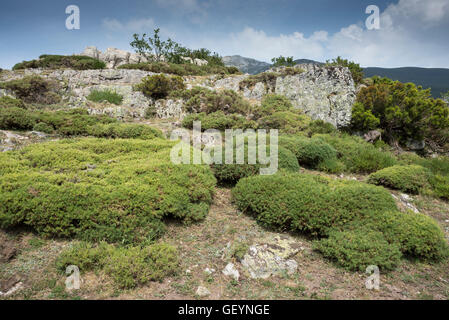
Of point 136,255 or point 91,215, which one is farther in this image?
point 91,215

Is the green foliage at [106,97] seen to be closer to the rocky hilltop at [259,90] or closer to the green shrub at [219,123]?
the rocky hilltop at [259,90]

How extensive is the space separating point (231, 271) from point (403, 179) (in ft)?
21.6

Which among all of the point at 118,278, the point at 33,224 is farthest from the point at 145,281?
the point at 33,224

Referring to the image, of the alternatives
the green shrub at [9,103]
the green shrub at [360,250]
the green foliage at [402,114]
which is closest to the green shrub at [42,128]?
the green shrub at [9,103]

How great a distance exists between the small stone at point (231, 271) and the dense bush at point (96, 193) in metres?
1.49

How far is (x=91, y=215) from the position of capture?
4.23 metres

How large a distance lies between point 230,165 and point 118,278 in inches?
159

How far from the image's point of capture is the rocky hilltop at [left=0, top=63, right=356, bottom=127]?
13.6 meters

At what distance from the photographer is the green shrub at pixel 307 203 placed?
15.9 feet

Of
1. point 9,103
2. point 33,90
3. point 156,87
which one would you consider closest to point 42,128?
point 9,103

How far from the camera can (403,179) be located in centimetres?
729

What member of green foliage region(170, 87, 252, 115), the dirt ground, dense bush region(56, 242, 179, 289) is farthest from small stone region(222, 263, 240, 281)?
green foliage region(170, 87, 252, 115)

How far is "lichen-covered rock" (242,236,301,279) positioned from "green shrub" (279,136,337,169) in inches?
175
